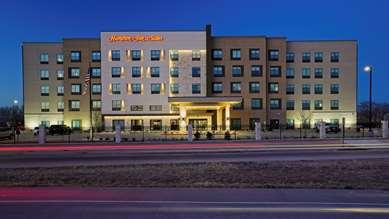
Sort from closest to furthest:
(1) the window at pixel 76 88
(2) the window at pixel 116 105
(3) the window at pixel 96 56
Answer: (2) the window at pixel 116 105 < (3) the window at pixel 96 56 < (1) the window at pixel 76 88

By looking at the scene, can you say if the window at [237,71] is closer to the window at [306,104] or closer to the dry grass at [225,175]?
the window at [306,104]

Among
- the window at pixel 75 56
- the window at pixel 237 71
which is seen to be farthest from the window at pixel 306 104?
the window at pixel 75 56

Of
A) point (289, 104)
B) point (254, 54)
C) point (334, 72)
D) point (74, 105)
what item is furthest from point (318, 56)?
point (74, 105)

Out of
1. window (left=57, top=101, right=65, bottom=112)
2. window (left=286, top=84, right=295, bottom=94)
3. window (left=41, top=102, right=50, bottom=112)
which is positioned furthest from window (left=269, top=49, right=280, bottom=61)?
window (left=41, top=102, right=50, bottom=112)

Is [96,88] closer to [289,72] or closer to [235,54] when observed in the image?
[235,54]

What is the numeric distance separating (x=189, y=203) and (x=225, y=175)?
5.28m

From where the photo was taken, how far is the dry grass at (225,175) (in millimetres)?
12445

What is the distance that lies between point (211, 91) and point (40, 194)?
2864 inches

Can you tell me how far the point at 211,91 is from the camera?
8275 cm

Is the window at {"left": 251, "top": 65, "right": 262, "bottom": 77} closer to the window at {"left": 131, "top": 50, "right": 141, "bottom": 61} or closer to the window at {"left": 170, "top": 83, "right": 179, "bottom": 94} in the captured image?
the window at {"left": 170, "top": 83, "right": 179, "bottom": 94}

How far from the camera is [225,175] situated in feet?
47.7

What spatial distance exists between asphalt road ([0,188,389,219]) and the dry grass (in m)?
1.21

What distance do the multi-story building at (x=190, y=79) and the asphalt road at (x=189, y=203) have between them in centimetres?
6184

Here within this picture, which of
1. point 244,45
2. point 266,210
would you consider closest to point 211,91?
point 244,45
